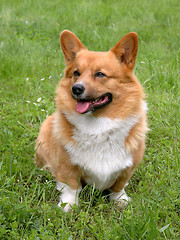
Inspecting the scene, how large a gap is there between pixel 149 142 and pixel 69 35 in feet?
4.93

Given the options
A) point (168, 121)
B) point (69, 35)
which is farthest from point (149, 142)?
point (69, 35)

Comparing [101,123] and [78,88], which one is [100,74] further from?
[101,123]

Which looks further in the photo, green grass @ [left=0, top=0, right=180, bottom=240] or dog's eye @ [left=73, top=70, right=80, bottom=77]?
dog's eye @ [left=73, top=70, right=80, bottom=77]

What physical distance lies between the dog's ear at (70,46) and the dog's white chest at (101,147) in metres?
0.65

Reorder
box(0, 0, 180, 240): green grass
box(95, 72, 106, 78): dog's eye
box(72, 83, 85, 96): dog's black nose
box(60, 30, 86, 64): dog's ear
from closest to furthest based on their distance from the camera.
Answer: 1. box(0, 0, 180, 240): green grass
2. box(72, 83, 85, 96): dog's black nose
3. box(95, 72, 106, 78): dog's eye
4. box(60, 30, 86, 64): dog's ear

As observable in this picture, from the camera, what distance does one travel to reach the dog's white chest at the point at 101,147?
245 cm

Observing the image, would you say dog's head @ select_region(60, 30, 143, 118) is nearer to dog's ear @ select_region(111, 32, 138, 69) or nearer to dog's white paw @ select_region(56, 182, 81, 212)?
dog's ear @ select_region(111, 32, 138, 69)

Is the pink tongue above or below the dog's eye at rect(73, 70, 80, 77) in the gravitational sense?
below

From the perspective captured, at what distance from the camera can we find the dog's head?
241cm

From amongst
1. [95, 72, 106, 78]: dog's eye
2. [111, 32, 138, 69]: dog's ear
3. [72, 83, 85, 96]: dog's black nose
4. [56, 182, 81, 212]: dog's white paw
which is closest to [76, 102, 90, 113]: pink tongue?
[72, 83, 85, 96]: dog's black nose

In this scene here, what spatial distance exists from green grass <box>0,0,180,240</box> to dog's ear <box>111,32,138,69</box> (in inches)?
41.0

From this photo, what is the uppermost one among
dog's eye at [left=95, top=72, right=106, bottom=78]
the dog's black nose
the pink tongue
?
dog's eye at [left=95, top=72, right=106, bottom=78]

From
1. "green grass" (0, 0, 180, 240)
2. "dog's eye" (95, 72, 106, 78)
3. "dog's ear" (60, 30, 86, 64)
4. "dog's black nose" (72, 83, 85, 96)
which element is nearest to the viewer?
"green grass" (0, 0, 180, 240)

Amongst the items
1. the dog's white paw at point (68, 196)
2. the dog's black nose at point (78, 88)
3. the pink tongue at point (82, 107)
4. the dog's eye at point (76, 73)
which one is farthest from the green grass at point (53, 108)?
the dog's eye at point (76, 73)
